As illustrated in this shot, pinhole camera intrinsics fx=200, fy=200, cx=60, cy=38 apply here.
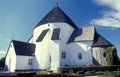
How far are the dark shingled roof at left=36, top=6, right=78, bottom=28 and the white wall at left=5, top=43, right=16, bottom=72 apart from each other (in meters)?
9.49

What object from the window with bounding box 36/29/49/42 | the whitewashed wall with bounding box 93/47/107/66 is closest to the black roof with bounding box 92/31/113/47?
the whitewashed wall with bounding box 93/47/107/66

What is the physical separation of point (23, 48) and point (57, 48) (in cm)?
826

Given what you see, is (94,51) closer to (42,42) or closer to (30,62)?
(42,42)

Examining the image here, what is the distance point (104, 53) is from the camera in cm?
4034

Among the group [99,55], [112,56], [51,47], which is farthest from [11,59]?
[112,56]

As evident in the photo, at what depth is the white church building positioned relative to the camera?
42531 millimetres

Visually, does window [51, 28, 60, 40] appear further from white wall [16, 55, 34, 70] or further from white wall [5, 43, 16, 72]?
white wall [5, 43, 16, 72]

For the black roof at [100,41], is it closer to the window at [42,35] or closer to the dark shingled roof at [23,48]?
the window at [42,35]

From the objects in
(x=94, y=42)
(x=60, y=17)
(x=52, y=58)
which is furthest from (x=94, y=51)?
(x=60, y=17)

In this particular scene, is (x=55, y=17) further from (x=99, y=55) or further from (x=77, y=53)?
(x=99, y=55)

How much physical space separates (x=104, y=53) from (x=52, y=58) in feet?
36.4

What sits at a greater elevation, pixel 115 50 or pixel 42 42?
pixel 42 42

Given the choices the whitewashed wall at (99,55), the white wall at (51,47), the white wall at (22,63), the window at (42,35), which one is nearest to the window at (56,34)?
the white wall at (51,47)

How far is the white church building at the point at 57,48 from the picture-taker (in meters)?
42.5
